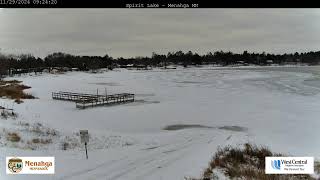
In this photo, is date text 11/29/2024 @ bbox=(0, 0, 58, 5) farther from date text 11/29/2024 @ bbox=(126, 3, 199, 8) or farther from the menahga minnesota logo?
the menahga minnesota logo

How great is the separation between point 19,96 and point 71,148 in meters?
17.1

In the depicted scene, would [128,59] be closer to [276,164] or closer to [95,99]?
[276,164]

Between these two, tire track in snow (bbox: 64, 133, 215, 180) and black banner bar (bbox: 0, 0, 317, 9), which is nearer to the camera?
black banner bar (bbox: 0, 0, 317, 9)

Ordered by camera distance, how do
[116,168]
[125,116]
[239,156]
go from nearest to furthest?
1. [116,168]
2. [239,156]
3. [125,116]

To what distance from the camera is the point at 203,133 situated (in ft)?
48.2

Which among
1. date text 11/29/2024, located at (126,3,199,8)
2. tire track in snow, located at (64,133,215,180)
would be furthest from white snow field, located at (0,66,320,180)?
date text 11/29/2024, located at (126,3,199,8)

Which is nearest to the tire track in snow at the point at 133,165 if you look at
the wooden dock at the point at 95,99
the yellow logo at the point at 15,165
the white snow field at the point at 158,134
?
the white snow field at the point at 158,134

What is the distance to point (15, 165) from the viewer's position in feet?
16.7

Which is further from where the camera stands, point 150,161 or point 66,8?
point 150,161

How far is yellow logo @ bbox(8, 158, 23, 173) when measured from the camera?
5086 millimetres

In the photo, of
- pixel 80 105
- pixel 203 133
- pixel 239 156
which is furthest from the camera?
pixel 80 105

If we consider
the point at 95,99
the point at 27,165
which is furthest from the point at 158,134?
the point at 95,99

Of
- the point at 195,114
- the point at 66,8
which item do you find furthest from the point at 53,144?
the point at 195,114

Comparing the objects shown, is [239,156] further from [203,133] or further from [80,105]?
[80,105]
